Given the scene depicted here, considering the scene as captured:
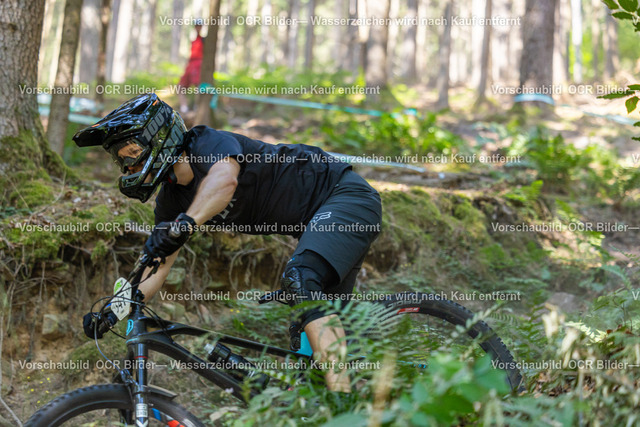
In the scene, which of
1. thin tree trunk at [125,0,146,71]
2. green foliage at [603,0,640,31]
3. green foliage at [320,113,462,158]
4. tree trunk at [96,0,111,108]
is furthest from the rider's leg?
thin tree trunk at [125,0,146,71]

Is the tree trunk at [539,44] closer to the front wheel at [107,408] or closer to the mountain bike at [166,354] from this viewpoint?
the mountain bike at [166,354]

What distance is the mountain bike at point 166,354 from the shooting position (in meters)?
2.68

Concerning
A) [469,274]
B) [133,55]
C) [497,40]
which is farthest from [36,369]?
[133,55]

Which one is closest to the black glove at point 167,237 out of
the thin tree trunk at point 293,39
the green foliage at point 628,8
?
the green foliage at point 628,8

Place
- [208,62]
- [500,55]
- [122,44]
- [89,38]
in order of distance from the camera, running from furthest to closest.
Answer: [500,55]
[122,44]
[89,38]
[208,62]

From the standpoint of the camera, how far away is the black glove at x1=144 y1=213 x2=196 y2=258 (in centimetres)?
284

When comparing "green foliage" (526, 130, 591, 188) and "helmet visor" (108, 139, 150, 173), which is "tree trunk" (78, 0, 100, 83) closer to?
"green foliage" (526, 130, 591, 188)

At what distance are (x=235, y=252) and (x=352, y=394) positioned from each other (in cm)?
336

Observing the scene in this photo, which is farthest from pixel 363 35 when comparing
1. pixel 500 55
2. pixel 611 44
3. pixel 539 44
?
pixel 611 44

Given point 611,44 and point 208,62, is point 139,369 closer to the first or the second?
point 208,62

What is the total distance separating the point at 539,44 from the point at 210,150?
11.2 m

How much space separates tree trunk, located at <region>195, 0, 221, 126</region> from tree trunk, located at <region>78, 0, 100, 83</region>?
9.98 metres

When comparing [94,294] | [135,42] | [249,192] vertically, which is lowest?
[94,294]

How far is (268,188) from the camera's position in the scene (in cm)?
356
